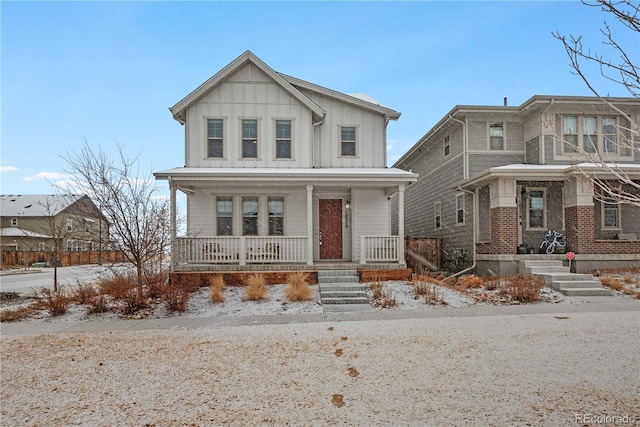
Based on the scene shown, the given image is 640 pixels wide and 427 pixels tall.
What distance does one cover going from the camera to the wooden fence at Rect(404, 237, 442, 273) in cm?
1603

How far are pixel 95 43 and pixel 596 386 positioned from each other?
1442 cm

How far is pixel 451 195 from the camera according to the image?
17.1m

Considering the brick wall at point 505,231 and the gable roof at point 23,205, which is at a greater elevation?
the gable roof at point 23,205

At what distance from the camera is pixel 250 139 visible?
45.3 feet

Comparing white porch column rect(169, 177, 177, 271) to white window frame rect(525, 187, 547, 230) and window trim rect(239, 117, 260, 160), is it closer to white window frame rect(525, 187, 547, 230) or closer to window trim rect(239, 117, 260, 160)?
window trim rect(239, 117, 260, 160)

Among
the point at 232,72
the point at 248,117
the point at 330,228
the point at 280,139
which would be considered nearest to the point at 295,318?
the point at 330,228

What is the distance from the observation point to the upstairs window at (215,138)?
1373cm

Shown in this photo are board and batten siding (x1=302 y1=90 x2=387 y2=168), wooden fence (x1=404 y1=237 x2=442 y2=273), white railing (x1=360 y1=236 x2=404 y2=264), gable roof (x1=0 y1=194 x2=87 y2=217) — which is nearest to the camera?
white railing (x1=360 y1=236 x2=404 y2=264)

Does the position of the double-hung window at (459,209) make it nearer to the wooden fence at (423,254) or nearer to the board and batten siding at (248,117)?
the wooden fence at (423,254)

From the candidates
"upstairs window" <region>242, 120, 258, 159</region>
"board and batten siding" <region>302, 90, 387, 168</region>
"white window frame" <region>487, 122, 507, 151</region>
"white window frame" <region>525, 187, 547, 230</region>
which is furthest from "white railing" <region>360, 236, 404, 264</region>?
"white window frame" <region>487, 122, 507, 151</region>

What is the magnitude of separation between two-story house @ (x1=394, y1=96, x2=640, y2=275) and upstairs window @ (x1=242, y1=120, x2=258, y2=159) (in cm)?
754

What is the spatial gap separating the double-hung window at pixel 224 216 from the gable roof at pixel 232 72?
3359mm

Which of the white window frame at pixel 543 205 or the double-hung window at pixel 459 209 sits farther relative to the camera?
the double-hung window at pixel 459 209

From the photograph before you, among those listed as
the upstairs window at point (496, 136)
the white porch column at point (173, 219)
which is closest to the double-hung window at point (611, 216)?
the upstairs window at point (496, 136)
